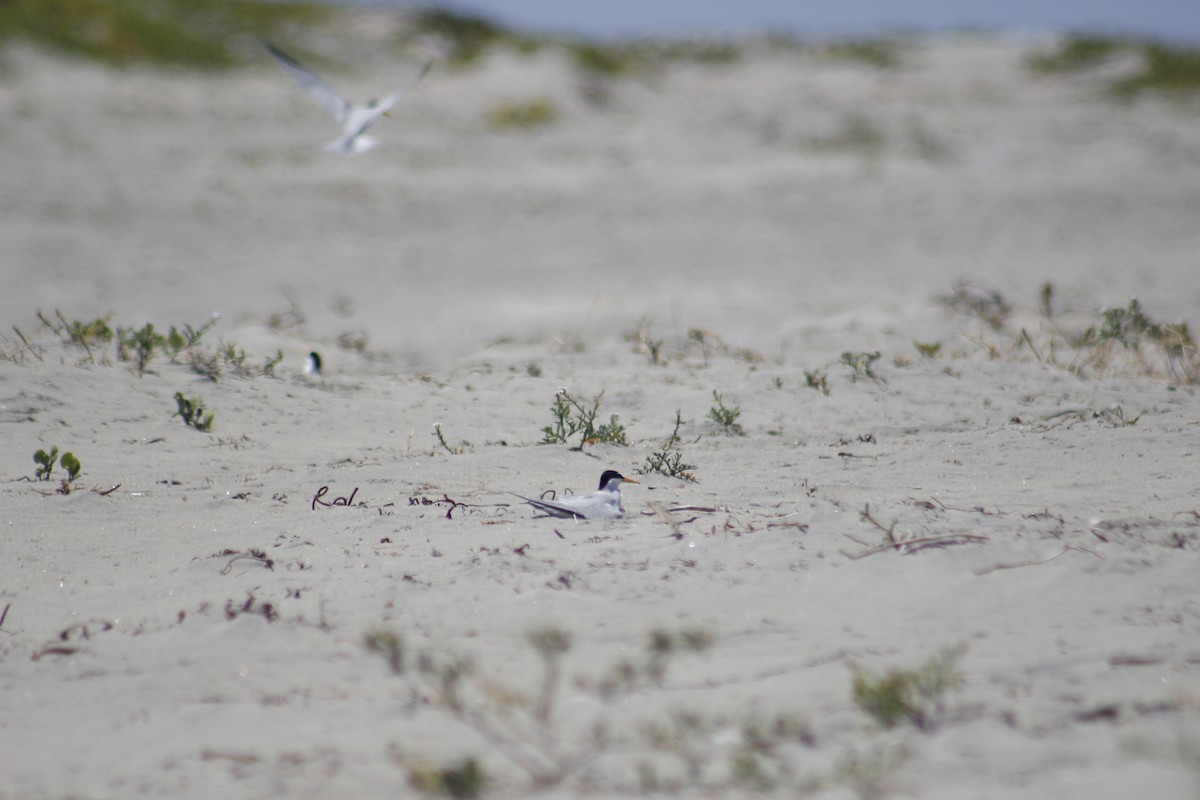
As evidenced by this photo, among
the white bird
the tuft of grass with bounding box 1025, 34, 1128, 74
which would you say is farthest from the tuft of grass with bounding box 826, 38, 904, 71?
A: the white bird

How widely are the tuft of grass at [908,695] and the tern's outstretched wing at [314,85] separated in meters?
5.92

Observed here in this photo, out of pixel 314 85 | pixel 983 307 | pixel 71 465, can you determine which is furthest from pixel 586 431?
pixel 314 85

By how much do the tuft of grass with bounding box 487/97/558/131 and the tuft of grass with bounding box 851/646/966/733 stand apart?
12.6 meters

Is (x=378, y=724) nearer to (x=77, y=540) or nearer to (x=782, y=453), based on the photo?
(x=77, y=540)

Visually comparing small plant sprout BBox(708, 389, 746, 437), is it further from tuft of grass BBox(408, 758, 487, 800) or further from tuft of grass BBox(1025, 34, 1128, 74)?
tuft of grass BBox(1025, 34, 1128, 74)

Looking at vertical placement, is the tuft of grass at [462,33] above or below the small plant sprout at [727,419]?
above

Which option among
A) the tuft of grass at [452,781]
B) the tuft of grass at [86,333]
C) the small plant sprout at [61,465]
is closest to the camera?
the tuft of grass at [452,781]

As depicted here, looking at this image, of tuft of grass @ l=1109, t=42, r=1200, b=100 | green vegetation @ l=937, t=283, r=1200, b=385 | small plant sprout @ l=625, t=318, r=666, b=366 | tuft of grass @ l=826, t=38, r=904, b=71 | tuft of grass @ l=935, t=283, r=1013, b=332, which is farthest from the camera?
tuft of grass @ l=826, t=38, r=904, b=71

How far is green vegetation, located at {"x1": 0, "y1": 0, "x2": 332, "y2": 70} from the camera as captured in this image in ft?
47.4

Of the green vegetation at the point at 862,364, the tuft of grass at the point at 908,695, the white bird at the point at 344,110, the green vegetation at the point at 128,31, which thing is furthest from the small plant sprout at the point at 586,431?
the green vegetation at the point at 128,31

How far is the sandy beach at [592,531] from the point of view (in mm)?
2211

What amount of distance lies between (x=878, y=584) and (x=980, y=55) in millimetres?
16500

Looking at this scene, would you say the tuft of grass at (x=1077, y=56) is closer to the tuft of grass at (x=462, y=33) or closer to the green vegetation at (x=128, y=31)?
the tuft of grass at (x=462, y=33)

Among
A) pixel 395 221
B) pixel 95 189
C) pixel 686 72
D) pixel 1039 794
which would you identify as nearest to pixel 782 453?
pixel 1039 794
